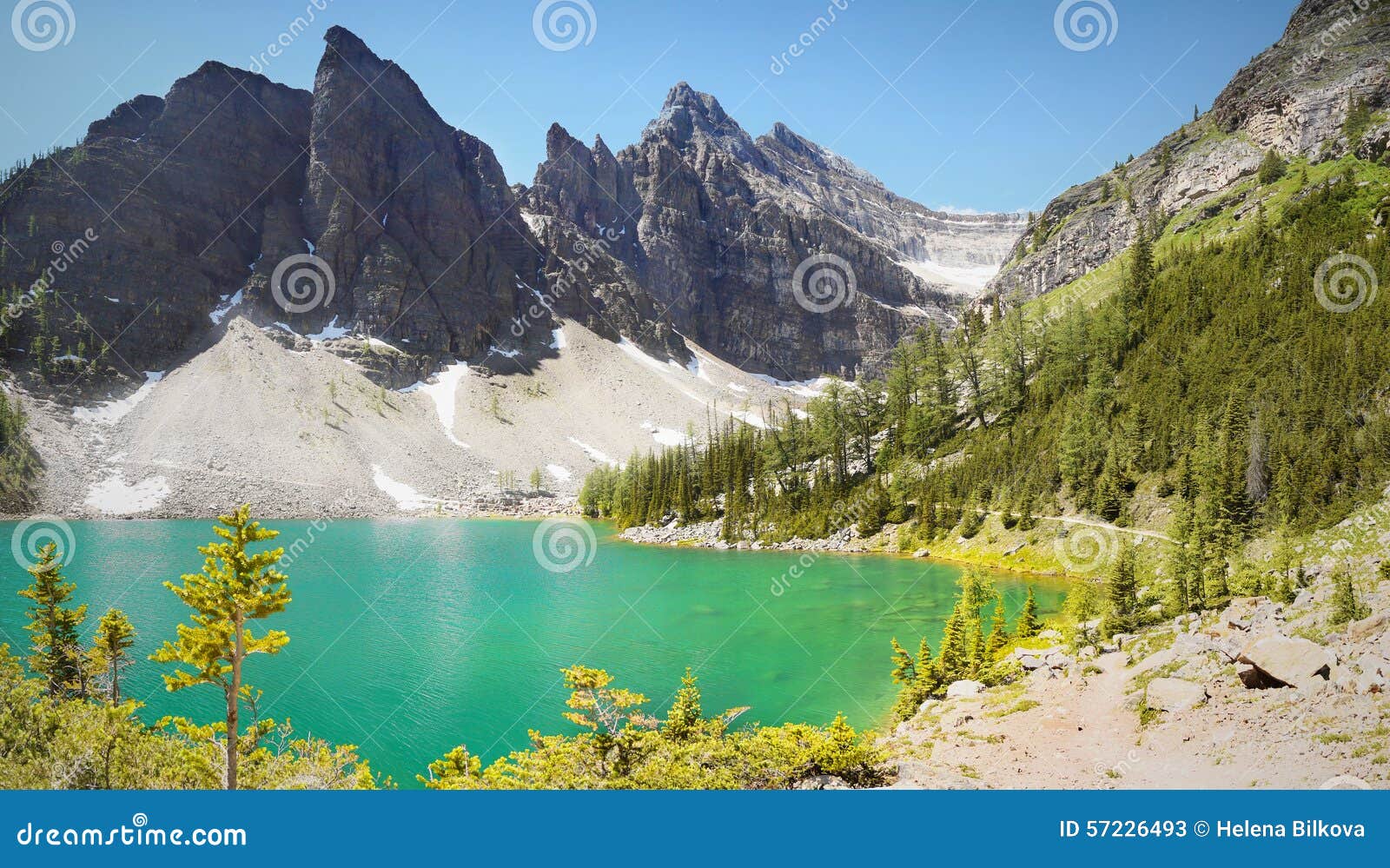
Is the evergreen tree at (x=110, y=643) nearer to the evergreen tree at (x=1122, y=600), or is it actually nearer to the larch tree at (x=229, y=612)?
the larch tree at (x=229, y=612)

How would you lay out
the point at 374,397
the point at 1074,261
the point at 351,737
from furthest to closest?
1. the point at 374,397
2. the point at 1074,261
3. the point at 351,737

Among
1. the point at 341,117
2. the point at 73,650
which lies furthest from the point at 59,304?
the point at 73,650

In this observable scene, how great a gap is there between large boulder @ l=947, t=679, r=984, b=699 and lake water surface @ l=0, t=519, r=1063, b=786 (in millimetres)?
2637

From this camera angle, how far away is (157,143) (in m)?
156

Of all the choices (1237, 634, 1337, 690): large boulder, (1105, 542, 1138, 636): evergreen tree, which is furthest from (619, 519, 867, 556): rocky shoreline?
(1237, 634, 1337, 690): large boulder

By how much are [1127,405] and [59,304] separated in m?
187

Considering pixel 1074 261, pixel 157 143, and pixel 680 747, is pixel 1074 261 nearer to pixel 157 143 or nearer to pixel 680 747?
pixel 680 747

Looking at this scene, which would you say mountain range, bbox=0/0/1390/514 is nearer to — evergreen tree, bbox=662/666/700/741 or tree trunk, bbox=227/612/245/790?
Result: evergreen tree, bbox=662/666/700/741

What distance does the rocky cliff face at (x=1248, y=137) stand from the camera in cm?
8369

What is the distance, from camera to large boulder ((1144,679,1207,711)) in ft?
45.4

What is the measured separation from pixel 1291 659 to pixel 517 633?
105 ft

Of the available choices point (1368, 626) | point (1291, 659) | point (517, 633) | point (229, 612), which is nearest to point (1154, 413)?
point (1368, 626)

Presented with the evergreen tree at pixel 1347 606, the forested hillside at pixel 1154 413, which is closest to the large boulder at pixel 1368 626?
the evergreen tree at pixel 1347 606

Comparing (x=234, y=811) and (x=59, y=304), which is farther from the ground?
(x=59, y=304)
